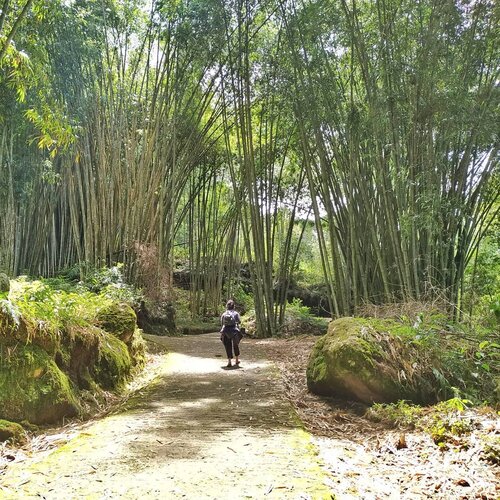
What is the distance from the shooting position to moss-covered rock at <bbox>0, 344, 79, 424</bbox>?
2.92 meters

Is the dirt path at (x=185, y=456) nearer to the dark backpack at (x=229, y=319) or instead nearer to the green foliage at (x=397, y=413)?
the green foliage at (x=397, y=413)

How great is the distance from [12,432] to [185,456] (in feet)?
3.57

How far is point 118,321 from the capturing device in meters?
4.71

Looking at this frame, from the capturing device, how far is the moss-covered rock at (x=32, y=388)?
292 cm

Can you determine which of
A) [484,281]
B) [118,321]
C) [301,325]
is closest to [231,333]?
[118,321]

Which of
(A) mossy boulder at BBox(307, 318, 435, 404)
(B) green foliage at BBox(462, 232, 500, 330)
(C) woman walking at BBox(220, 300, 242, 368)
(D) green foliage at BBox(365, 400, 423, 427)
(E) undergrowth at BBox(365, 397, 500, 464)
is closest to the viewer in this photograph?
(E) undergrowth at BBox(365, 397, 500, 464)

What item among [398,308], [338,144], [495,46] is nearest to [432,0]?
[495,46]

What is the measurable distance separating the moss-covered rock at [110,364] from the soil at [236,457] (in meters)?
0.31

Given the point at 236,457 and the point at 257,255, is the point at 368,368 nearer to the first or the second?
the point at 236,457

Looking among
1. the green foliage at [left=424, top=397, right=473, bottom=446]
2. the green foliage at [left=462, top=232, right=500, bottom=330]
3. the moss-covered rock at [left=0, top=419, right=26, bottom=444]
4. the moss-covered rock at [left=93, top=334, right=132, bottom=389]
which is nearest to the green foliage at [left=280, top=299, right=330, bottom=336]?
the green foliage at [left=462, top=232, right=500, bottom=330]

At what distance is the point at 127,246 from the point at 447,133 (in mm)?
5726

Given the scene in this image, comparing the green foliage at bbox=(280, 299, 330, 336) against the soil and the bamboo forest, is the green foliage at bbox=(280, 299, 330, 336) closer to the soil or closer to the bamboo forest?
the bamboo forest

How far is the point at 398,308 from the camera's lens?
4.90 m

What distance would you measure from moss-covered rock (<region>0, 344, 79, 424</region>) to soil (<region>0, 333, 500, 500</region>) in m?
0.15
